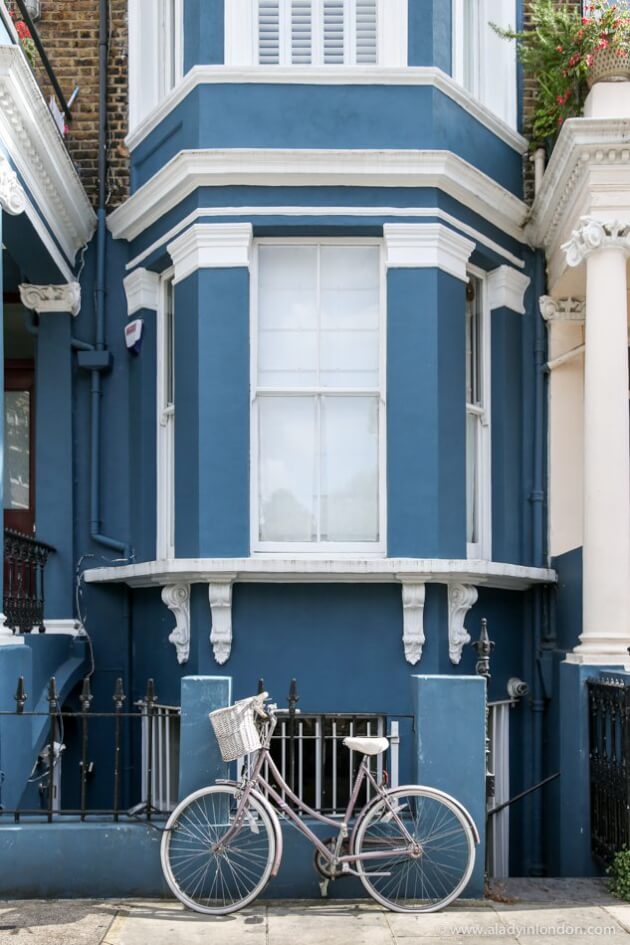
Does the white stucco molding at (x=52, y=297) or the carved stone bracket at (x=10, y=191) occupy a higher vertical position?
the carved stone bracket at (x=10, y=191)

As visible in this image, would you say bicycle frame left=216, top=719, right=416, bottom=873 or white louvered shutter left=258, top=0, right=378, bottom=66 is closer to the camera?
bicycle frame left=216, top=719, right=416, bottom=873

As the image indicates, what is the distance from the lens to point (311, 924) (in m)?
6.16

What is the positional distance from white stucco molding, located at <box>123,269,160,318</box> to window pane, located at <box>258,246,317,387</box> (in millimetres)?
1213

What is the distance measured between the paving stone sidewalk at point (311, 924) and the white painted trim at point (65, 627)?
3574 millimetres

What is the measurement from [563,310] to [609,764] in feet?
13.6

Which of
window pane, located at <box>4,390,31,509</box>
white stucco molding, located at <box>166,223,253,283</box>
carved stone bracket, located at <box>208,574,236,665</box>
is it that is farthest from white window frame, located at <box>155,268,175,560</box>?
window pane, located at <box>4,390,31,509</box>

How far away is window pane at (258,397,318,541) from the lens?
9055mm

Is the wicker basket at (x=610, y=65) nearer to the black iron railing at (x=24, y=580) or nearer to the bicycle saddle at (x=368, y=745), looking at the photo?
the bicycle saddle at (x=368, y=745)

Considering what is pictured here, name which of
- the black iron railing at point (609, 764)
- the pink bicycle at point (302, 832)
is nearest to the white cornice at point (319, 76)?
the black iron railing at point (609, 764)

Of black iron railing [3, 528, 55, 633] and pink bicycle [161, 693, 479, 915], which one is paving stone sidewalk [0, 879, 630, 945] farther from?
black iron railing [3, 528, 55, 633]

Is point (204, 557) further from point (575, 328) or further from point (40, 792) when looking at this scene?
point (575, 328)

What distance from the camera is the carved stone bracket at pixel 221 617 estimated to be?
Answer: 8.70 metres

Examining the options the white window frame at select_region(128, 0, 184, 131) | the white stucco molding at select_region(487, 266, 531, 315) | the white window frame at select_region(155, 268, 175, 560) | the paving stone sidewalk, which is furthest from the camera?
the white window frame at select_region(128, 0, 184, 131)

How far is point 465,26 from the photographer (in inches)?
401
